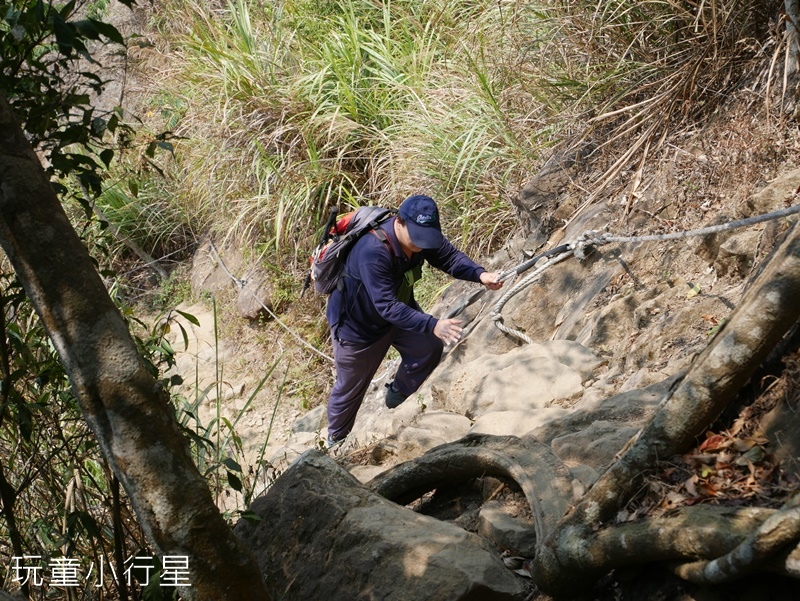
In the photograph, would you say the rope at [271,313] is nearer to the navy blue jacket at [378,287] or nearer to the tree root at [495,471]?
the navy blue jacket at [378,287]

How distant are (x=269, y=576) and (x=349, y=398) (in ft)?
10.1

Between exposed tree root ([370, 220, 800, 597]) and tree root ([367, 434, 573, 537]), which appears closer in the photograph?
exposed tree root ([370, 220, 800, 597])

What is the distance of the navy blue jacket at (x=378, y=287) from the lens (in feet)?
16.8

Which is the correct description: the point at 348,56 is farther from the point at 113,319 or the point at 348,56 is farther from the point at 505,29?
the point at 113,319

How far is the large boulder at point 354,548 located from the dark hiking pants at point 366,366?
94.3 inches

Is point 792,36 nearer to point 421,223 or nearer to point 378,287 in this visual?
point 421,223

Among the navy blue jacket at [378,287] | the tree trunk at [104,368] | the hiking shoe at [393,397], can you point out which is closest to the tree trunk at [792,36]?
the navy blue jacket at [378,287]

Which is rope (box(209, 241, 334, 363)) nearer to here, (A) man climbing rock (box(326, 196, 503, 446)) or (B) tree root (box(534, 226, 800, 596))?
(A) man climbing rock (box(326, 196, 503, 446))

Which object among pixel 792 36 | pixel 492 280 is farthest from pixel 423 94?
pixel 792 36

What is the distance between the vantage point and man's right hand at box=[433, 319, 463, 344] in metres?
4.77

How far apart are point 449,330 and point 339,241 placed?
1.01 m

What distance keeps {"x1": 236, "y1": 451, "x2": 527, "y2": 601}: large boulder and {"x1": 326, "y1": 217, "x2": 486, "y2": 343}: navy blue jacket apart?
180cm

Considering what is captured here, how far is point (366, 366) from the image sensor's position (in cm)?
591

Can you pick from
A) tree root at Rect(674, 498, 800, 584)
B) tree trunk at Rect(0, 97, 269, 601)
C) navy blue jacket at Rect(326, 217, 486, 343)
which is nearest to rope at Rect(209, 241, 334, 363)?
navy blue jacket at Rect(326, 217, 486, 343)
